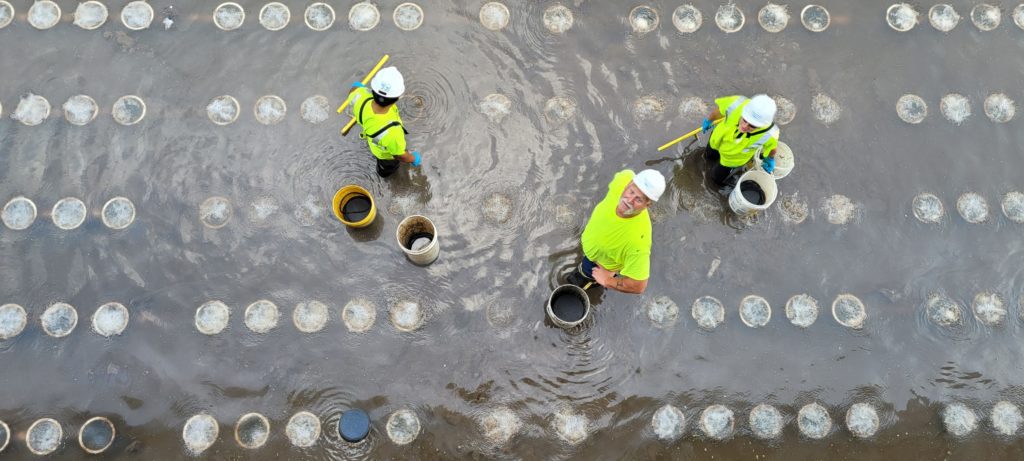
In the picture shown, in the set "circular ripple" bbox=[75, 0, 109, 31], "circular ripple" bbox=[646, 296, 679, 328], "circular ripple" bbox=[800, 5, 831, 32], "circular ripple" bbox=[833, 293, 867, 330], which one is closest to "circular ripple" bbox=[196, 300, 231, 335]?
"circular ripple" bbox=[75, 0, 109, 31]

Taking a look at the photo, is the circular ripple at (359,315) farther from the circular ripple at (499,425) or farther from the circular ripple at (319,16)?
the circular ripple at (319,16)

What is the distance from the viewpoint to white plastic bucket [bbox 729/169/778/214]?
5.79 meters

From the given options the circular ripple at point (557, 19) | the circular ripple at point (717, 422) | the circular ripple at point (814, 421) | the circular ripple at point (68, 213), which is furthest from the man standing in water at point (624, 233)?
the circular ripple at point (68, 213)

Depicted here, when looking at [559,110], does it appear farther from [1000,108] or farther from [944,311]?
[1000,108]

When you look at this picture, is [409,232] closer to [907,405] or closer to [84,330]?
[84,330]

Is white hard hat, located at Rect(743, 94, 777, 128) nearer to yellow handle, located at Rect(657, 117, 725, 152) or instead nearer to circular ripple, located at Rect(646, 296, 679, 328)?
yellow handle, located at Rect(657, 117, 725, 152)

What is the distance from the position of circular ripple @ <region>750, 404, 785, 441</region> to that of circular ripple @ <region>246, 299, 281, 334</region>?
458cm

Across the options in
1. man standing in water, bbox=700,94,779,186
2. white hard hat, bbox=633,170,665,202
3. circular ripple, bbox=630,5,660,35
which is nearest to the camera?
white hard hat, bbox=633,170,665,202

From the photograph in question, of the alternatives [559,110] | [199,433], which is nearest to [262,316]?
[199,433]

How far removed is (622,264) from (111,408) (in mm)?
4765

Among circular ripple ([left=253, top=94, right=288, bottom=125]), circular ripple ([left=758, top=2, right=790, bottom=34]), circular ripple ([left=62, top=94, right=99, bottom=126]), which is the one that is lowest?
circular ripple ([left=62, top=94, right=99, bottom=126])

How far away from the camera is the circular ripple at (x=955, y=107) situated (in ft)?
21.6

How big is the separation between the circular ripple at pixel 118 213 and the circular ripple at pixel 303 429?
2.57 metres

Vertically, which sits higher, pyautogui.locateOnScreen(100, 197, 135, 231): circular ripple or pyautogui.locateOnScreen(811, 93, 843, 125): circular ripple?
pyautogui.locateOnScreen(811, 93, 843, 125): circular ripple
